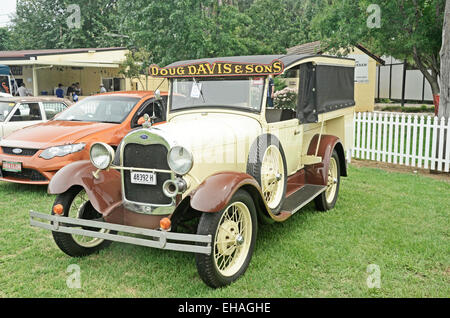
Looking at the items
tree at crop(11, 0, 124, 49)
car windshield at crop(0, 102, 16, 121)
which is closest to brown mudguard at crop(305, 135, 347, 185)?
car windshield at crop(0, 102, 16, 121)

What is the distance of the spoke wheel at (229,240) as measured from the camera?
3.76 metres

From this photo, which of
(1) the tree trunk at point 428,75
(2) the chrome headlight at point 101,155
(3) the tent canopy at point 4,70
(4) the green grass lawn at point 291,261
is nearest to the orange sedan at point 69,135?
(4) the green grass lawn at point 291,261

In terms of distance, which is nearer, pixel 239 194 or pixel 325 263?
pixel 239 194

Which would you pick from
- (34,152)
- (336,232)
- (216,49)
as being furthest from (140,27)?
(336,232)

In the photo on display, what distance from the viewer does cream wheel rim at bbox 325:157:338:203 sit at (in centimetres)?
667

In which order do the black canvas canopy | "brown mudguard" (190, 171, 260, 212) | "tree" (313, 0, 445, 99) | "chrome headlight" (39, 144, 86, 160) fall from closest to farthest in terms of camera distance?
"brown mudguard" (190, 171, 260, 212), the black canvas canopy, "chrome headlight" (39, 144, 86, 160), "tree" (313, 0, 445, 99)

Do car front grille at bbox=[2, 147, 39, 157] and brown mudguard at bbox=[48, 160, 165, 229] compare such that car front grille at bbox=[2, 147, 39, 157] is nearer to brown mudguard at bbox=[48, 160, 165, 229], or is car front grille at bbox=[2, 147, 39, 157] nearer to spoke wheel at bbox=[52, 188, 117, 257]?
spoke wheel at bbox=[52, 188, 117, 257]

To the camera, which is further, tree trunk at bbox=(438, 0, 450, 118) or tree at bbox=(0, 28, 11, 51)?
tree at bbox=(0, 28, 11, 51)

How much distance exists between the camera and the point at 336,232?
549 cm

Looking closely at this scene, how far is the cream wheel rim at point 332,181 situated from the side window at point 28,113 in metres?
6.70

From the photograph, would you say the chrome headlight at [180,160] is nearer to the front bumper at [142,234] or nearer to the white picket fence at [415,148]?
the front bumper at [142,234]

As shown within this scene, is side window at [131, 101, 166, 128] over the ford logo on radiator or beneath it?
over

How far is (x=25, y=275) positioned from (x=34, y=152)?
327cm
